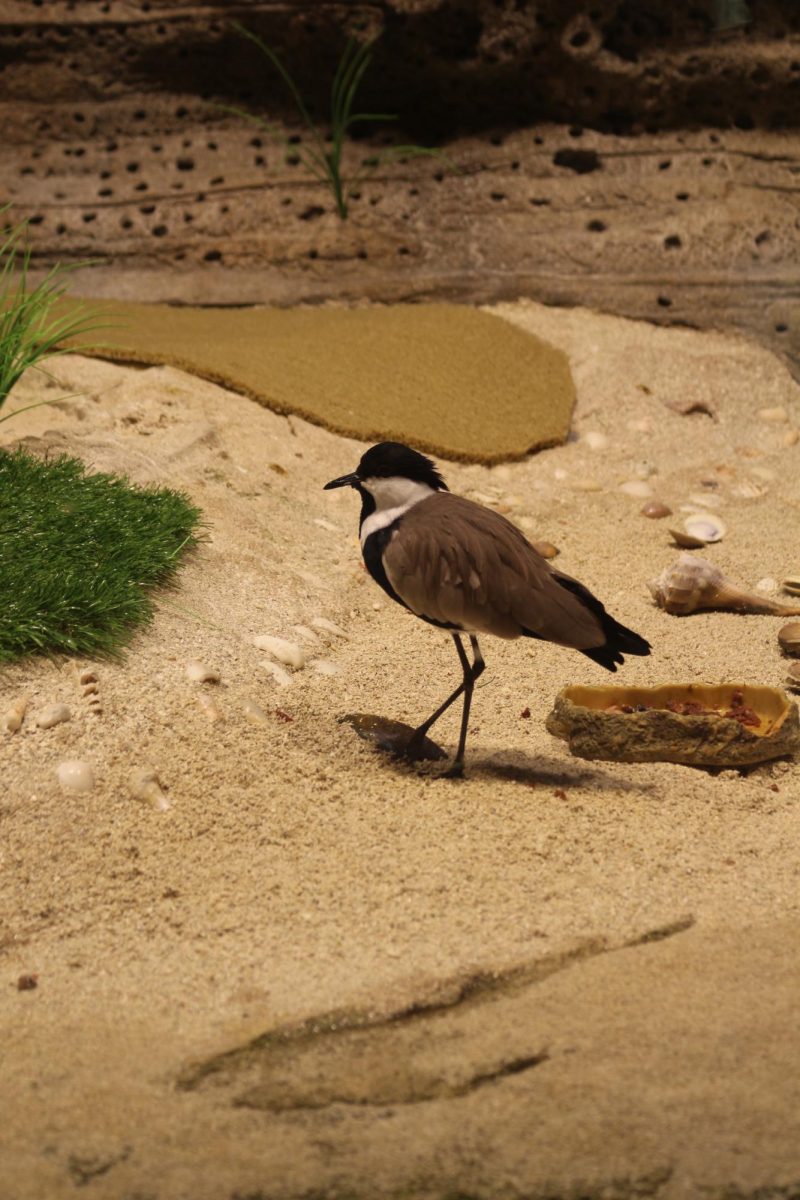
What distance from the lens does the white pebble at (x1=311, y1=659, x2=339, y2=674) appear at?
155 inches

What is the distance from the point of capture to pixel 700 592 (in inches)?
177

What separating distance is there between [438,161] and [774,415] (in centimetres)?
287

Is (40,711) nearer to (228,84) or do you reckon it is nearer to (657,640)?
(657,640)

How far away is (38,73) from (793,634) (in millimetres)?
6204

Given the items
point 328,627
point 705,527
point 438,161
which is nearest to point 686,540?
point 705,527

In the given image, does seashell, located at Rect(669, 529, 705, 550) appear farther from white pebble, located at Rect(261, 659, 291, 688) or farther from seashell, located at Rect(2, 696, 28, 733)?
seashell, located at Rect(2, 696, 28, 733)

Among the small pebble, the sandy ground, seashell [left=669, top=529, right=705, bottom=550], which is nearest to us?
the sandy ground

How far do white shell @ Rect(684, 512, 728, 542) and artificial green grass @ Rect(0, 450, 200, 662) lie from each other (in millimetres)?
2078

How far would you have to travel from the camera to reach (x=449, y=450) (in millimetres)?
5621

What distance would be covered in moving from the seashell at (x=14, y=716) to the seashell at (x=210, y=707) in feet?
1.58

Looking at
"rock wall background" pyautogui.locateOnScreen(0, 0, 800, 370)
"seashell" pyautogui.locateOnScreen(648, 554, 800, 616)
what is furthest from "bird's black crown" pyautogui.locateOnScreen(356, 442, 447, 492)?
"rock wall background" pyautogui.locateOnScreen(0, 0, 800, 370)

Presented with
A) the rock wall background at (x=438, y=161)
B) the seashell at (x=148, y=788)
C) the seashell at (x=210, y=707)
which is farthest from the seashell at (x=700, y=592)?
the rock wall background at (x=438, y=161)

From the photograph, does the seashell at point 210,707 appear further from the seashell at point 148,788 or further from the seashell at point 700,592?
the seashell at point 700,592

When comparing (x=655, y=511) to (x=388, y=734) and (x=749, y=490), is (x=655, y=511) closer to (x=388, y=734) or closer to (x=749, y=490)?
(x=749, y=490)
